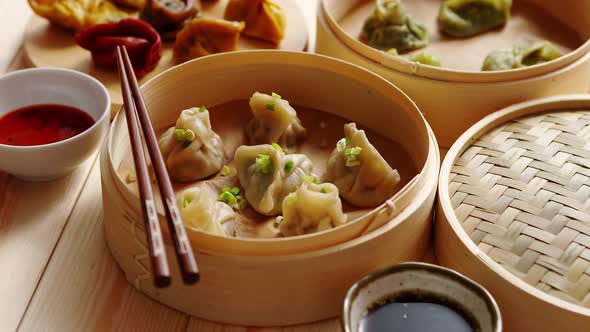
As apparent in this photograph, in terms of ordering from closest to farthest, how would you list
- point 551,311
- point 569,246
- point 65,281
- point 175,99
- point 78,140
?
point 551,311 < point 569,246 < point 65,281 < point 78,140 < point 175,99

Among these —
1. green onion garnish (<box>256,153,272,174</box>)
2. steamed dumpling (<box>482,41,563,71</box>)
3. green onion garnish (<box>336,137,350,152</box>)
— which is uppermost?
steamed dumpling (<box>482,41,563,71</box>)

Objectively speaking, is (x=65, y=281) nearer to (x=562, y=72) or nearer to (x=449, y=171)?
(x=449, y=171)

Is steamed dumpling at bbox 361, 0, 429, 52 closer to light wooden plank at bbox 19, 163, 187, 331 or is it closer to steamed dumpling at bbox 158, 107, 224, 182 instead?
steamed dumpling at bbox 158, 107, 224, 182

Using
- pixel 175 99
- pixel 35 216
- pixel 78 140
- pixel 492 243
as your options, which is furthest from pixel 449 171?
pixel 35 216

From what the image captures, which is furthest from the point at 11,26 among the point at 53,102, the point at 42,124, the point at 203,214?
the point at 203,214

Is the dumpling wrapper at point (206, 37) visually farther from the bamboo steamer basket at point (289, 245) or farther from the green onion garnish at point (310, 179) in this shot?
the green onion garnish at point (310, 179)

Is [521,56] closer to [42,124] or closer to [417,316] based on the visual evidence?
[417,316]

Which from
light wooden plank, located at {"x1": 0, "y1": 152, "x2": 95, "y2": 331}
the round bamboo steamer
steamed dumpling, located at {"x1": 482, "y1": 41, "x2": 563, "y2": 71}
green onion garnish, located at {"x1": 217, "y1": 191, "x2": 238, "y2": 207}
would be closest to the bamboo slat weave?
the round bamboo steamer
